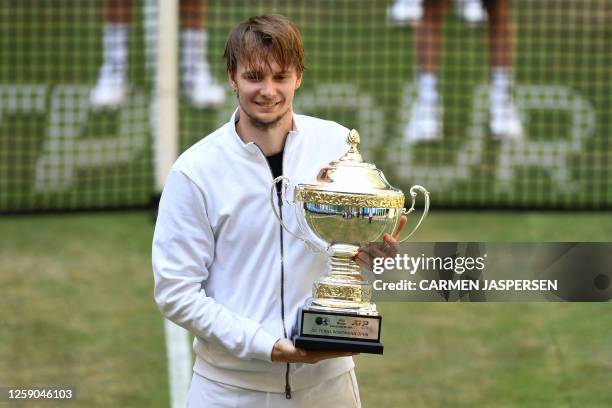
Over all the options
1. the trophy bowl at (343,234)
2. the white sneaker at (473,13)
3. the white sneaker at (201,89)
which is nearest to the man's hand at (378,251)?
the trophy bowl at (343,234)

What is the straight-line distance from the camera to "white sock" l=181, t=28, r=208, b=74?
9.23 meters

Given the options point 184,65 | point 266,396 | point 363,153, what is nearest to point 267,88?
point 266,396

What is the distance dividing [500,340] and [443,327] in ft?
0.99

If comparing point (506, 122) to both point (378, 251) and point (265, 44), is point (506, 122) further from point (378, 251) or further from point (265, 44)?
point (265, 44)

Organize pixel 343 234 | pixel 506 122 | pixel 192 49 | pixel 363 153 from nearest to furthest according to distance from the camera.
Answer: pixel 343 234 → pixel 363 153 → pixel 506 122 → pixel 192 49

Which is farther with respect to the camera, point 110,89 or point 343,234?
point 110,89

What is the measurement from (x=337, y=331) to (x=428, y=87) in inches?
261

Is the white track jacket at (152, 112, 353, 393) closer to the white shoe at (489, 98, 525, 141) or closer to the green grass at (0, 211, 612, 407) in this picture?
the green grass at (0, 211, 612, 407)

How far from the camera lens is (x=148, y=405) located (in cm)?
480

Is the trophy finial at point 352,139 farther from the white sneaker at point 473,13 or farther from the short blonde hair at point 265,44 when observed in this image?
the white sneaker at point 473,13

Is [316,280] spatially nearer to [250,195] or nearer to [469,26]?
[250,195]

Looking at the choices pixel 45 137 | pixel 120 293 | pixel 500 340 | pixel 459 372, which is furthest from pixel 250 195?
pixel 45 137

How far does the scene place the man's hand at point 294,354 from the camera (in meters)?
2.81

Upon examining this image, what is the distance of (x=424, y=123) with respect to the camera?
9211 millimetres
